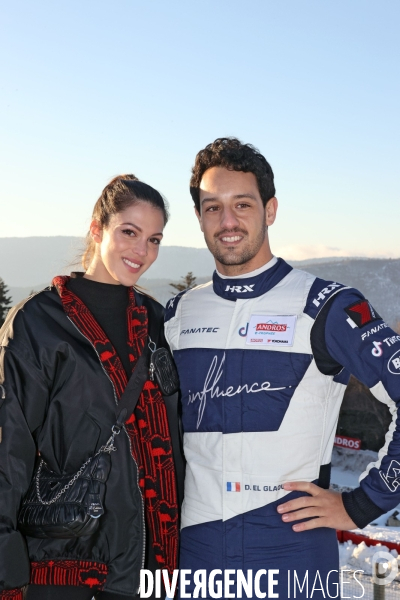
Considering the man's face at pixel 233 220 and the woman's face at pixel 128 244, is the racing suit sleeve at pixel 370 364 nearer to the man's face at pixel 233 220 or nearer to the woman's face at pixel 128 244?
the man's face at pixel 233 220

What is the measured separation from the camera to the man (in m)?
2.84

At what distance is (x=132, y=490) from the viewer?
2.88 metres

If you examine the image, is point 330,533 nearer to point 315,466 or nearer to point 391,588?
point 315,466

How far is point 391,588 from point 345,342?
7.92 metres

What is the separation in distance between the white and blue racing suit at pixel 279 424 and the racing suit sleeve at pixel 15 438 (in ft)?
2.47

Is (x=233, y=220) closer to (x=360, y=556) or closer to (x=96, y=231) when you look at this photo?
(x=96, y=231)

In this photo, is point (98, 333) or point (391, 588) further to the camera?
point (391, 588)

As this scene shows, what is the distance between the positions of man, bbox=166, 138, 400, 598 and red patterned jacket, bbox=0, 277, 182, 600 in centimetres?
19

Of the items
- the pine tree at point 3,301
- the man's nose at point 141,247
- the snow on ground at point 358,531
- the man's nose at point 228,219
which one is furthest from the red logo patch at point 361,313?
the pine tree at point 3,301

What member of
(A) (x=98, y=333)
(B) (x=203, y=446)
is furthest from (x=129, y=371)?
(B) (x=203, y=446)

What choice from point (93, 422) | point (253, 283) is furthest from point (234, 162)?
point (93, 422)

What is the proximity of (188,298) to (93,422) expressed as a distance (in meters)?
0.90

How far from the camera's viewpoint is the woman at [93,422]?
8.86ft

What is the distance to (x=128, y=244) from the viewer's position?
3.16 meters
